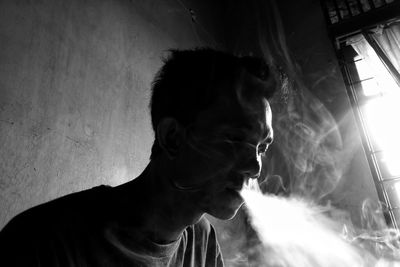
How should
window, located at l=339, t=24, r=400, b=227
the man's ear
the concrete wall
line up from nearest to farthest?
the man's ear
the concrete wall
window, located at l=339, t=24, r=400, b=227

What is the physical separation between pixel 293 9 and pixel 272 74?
3.83 metres

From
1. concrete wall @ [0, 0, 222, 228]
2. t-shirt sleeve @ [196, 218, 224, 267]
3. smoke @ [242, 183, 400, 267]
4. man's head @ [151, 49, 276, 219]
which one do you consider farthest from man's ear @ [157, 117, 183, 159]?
smoke @ [242, 183, 400, 267]

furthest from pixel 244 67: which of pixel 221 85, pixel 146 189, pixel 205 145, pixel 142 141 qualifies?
pixel 142 141

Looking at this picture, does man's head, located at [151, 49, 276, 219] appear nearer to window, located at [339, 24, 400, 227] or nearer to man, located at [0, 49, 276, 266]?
man, located at [0, 49, 276, 266]

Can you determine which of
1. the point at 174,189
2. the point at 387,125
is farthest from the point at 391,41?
the point at 174,189

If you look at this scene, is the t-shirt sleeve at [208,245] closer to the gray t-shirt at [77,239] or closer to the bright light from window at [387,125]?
the gray t-shirt at [77,239]

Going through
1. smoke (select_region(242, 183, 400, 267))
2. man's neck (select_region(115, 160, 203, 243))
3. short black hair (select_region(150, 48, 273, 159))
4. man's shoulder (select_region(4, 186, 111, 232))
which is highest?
short black hair (select_region(150, 48, 273, 159))

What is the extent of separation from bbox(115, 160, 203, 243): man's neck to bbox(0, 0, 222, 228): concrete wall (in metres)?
0.80

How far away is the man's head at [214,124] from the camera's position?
2.95 feet

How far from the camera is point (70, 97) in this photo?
1.80m

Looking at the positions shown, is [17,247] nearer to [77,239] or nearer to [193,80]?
[77,239]

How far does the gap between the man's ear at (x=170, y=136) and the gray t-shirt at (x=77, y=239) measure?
237mm

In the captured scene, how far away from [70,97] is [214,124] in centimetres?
121

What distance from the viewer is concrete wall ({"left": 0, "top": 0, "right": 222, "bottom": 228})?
1.48 m
